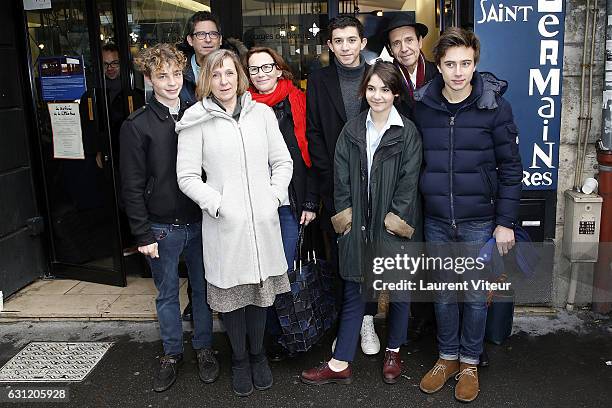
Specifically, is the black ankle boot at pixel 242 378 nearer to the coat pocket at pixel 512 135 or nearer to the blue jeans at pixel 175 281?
the blue jeans at pixel 175 281

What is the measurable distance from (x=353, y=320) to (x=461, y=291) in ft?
2.04

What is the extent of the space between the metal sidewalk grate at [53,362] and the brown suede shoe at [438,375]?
205 centimetres

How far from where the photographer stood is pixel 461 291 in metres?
3.36

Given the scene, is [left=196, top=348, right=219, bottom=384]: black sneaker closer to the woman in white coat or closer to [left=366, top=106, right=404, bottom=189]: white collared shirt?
the woman in white coat

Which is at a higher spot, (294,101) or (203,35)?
(203,35)

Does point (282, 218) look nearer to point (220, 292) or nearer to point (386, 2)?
point (220, 292)

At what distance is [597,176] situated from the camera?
4.20m

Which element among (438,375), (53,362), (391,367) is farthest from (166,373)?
(438,375)

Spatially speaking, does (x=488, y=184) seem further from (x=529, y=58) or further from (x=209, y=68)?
(x=209, y=68)

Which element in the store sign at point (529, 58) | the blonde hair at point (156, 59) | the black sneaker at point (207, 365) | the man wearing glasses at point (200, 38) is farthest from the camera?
the store sign at point (529, 58)

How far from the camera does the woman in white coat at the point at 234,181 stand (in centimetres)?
313

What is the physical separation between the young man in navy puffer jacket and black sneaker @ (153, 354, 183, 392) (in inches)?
57.3

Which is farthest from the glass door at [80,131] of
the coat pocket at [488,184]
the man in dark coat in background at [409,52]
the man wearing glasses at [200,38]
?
the coat pocket at [488,184]

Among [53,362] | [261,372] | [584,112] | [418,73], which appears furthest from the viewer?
[584,112]
